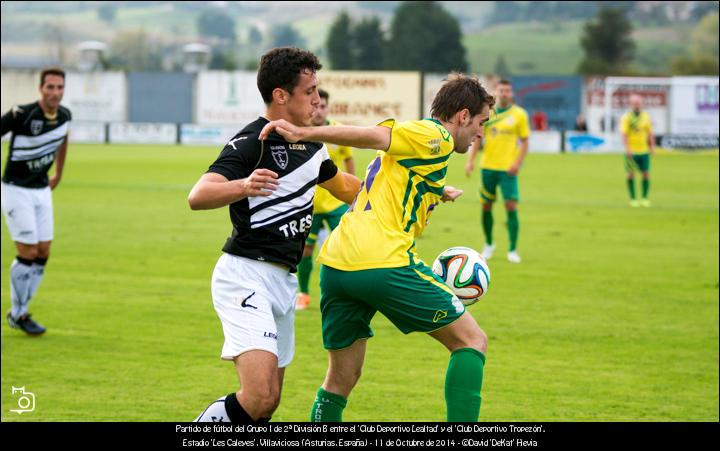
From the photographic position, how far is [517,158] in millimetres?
16531

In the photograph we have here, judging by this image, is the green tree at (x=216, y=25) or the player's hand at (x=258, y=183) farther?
the green tree at (x=216, y=25)

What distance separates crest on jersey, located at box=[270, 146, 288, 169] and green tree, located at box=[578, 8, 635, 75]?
326 feet

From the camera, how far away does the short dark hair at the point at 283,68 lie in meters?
5.81

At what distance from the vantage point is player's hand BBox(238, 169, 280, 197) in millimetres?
5367

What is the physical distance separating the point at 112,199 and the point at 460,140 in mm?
21357

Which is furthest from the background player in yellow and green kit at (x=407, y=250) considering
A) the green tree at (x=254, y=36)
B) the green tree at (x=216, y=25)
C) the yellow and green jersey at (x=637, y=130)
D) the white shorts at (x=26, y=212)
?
the green tree at (x=216, y=25)

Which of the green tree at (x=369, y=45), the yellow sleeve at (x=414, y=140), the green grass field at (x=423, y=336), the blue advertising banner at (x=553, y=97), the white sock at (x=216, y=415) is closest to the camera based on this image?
the white sock at (x=216, y=415)

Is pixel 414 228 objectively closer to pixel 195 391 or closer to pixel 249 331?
pixel 249 331

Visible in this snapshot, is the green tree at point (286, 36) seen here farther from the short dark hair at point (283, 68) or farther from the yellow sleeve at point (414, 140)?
the yellow sleeve at point (414, 140)

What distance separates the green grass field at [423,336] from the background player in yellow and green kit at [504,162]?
0.63m

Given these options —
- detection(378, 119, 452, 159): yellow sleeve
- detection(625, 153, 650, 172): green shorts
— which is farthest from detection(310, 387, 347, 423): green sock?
detection(625, 153, 650, 172): green shorts

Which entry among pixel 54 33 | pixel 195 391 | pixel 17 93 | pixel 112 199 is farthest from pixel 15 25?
pixel 195 391

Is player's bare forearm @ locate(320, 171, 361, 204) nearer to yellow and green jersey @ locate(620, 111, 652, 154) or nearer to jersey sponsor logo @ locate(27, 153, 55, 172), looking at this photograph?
jersey sponsor logo @ locate(27, 153, 55, 172)

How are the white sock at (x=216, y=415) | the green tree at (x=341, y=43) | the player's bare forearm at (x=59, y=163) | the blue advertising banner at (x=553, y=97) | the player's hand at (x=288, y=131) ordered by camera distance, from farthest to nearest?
the green tree at (x=341, y=43) < the blue advertising banner at (x=553, y=97) < the player's bare forearm at (x=59, y=163) < the white sock at (x=216, y=415) < the player's hand at (x=288, y=131)
